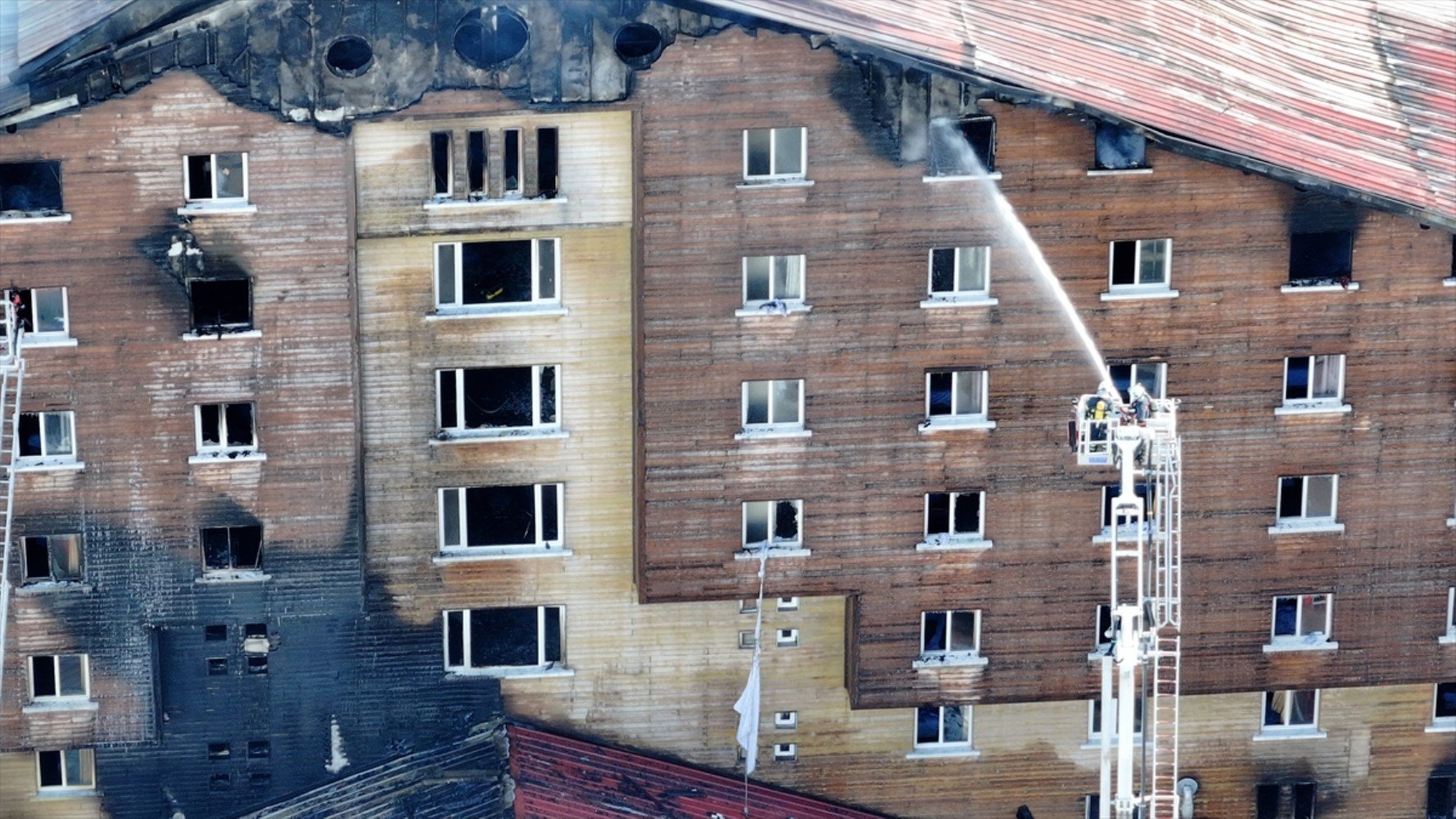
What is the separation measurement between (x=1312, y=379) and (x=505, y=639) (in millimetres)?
20282

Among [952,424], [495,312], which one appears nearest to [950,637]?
[952,424]

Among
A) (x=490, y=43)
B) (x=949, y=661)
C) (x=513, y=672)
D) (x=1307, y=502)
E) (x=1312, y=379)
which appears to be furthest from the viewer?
(x=513, y=672)

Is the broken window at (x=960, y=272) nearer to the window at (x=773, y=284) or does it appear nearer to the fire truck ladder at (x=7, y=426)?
the window at (x=773, y=284)

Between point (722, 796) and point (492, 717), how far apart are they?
5.93 meters

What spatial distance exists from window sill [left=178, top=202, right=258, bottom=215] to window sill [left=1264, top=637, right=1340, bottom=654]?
26.4 metres

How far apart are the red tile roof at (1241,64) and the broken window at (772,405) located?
864 centimetres

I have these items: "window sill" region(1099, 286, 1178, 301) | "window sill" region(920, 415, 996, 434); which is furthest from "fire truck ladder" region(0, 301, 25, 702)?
"window sill" region(1099, 286, 1178, 301)

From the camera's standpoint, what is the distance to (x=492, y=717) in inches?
3378

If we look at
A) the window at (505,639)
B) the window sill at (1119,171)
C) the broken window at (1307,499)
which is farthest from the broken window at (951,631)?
the window sill at (1119,171)

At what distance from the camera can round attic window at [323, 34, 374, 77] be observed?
79562mm

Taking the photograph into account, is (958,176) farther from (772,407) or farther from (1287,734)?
(1287,734)

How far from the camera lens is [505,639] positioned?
85500 millimetres

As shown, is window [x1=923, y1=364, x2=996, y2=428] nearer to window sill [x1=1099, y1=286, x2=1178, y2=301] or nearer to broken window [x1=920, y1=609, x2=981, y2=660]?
window sill [x1=1099, y1=286, x2=1178, y2=301]

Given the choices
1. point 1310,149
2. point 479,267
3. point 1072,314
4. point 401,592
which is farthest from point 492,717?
point 1310,149
